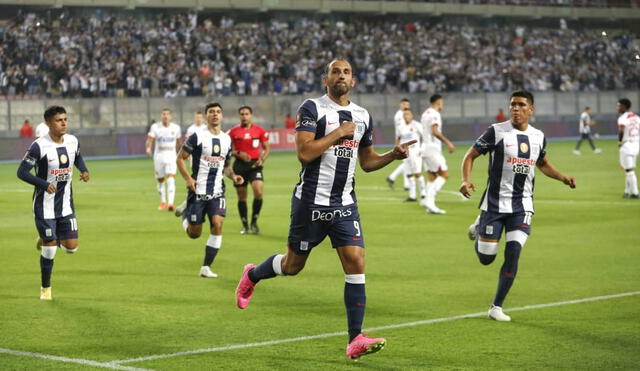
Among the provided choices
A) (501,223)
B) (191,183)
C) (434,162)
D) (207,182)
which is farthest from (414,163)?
(501,223)

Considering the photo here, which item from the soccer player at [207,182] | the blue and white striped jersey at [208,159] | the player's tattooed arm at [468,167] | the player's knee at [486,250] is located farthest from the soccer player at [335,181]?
the blue and white striped jersey at [208,159]

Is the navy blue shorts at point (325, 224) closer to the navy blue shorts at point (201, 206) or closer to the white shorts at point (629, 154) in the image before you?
the navy blue shorts at point (201, 206)

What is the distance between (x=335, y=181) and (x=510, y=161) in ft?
9.09

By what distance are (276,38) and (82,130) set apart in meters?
16.0

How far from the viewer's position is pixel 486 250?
10352mm

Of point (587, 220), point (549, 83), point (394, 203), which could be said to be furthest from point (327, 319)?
point (549, 83)

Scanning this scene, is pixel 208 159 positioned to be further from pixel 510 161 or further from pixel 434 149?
pixel 434 149

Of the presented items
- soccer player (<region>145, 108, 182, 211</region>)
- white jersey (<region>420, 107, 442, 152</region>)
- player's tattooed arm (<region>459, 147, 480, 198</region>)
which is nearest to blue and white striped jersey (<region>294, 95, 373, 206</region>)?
player's tattooed arm (<region>459, 147, 480, 198</region>)

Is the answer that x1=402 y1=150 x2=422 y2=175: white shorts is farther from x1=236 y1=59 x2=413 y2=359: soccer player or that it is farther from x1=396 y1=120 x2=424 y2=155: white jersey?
x1=236 y1=59 x2=413 y2=359: soccer player

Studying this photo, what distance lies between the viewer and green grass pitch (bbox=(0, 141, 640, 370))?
8.52m

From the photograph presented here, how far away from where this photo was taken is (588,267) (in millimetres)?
13875

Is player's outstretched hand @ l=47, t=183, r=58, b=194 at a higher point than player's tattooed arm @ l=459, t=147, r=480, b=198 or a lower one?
lower

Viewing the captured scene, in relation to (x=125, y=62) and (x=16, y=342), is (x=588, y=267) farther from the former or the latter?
(x=125, y=62)

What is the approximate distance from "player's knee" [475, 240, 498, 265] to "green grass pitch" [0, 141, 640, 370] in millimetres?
615
